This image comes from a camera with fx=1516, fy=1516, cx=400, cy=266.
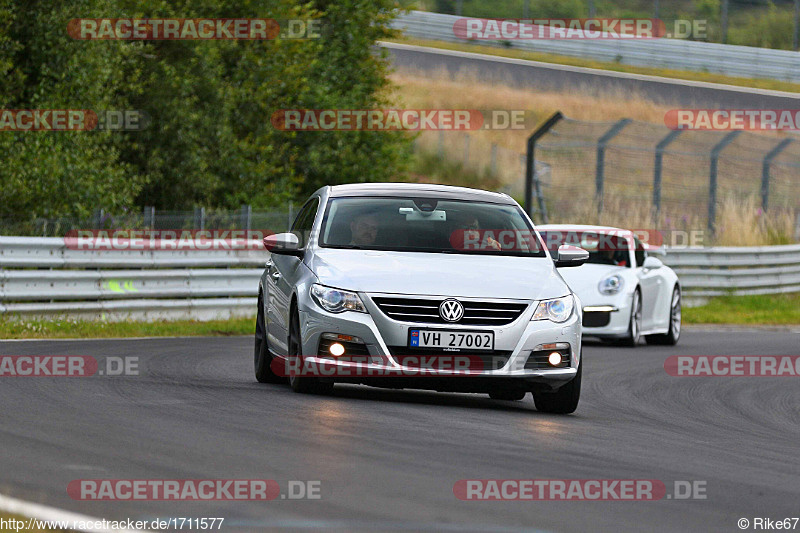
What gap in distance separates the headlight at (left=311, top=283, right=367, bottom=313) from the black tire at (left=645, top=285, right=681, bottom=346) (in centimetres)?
1015

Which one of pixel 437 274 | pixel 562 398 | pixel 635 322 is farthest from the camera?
pixel 635 322

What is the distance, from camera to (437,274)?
1007 centimetres

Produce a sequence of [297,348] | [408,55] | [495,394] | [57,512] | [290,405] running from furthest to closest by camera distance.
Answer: [408,55]
[495,394]
[297,348]
[290,405]
[57,512]

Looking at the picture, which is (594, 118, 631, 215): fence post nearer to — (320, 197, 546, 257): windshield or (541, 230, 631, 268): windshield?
(541, 230, 631, 268): windshield

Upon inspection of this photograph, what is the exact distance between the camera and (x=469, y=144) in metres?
46.4

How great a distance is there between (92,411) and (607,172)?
117 feet

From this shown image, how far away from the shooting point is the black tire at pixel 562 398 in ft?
34.0

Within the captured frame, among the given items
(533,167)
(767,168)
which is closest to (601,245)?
(533,167)

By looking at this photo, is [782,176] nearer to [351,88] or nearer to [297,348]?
[351,88]

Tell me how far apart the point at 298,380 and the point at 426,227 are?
1488 mm

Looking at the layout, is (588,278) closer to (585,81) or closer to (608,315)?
(608,315)

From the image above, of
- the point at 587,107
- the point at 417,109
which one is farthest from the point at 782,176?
the point at 417,109

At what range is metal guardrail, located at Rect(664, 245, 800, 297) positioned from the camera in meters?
26.4

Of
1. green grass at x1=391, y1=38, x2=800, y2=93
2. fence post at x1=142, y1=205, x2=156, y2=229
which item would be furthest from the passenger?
green grass at x1=391, y1=38, x2=800, y2=93
